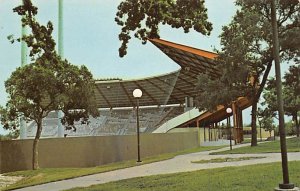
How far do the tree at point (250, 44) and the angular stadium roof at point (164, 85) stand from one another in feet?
86.3

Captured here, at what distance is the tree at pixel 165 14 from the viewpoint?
9.38 meters

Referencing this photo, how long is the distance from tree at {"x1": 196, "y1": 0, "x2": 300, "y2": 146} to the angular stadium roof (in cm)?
2631

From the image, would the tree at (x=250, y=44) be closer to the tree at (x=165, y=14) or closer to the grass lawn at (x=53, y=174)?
the grass lawn at (x=53, y=174)

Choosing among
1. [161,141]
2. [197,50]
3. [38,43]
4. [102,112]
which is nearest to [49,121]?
[102,112]

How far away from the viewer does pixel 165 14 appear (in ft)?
30.8

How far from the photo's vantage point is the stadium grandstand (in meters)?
62.2

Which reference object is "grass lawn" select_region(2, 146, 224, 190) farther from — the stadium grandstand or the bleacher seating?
the bleacher seating

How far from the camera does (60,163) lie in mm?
25766

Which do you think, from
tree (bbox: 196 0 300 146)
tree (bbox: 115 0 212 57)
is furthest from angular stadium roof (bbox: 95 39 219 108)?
tree (bbox: 115 0 212 57)

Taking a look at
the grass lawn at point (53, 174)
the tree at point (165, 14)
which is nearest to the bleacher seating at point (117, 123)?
the grass lawn at point (53, 174)

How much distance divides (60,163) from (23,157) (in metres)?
2.16

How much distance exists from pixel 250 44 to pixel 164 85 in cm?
5014

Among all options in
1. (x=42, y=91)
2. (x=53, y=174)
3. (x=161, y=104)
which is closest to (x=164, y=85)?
(x=161, y=104)

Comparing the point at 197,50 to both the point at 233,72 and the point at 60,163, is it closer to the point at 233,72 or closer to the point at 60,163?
the point at 233,72
